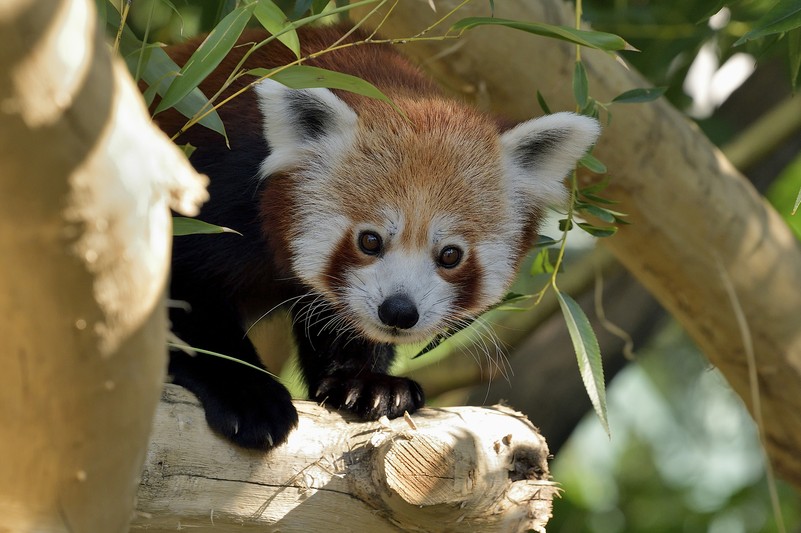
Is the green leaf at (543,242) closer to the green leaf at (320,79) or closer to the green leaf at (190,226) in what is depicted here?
the green leaf at (320,79)

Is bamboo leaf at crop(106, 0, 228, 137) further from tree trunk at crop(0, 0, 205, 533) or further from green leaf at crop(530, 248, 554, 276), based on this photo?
green leaf at crop(530, 248, 554, 276)

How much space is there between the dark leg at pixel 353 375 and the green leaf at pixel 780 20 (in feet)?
4.24

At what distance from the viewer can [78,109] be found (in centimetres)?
94

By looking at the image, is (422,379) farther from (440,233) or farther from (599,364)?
(599,364)

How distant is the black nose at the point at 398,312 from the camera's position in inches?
102

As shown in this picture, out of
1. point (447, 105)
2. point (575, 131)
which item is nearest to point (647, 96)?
point (575, 131)

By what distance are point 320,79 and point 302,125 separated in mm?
706

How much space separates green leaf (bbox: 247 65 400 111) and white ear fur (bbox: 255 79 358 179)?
48 centimetres

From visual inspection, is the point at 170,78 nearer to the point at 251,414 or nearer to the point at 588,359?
the point at 251,414

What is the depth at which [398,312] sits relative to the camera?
2584mm

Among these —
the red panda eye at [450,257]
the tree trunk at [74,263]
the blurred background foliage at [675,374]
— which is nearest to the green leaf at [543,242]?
the red panda eye at [450,257]

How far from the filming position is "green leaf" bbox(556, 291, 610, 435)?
2.27 meters

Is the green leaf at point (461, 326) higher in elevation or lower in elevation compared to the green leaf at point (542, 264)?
lower

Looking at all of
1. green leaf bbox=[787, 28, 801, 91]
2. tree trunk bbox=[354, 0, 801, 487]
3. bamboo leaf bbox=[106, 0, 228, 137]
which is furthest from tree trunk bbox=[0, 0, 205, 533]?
tree trunk bbox=[354, 0, 801, 487]
